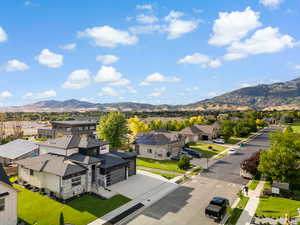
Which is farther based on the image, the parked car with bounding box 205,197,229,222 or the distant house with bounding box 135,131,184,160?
the distant house with bounding box 135,131,184,160

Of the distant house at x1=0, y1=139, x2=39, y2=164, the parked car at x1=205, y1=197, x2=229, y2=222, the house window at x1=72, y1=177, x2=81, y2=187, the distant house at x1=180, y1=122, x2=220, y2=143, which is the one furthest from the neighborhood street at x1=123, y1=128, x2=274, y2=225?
the distant house at x1=180, y1=122, x2=220, y2=143

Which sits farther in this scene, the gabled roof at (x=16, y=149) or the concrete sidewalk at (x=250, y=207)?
the gabled roof at (x=16, y=149)

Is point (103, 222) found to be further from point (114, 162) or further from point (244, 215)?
point (244, 215)

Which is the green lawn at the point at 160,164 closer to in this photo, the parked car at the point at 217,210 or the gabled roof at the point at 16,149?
the parked car at the point at 217,210

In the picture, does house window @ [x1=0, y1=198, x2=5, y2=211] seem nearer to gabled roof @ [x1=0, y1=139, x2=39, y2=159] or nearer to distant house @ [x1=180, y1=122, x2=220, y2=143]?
gabled roof @ [x1=0, y1=139, x2=39, y2=159]

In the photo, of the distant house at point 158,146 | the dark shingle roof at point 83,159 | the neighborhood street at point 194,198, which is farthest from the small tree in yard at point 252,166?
the dark shingle roof at point 83,159

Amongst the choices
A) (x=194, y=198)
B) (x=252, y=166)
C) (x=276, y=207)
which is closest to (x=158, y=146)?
(x=252, y=166)
